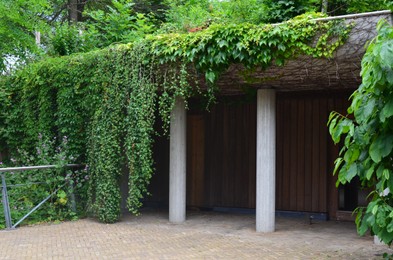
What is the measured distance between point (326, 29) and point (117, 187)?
503cm

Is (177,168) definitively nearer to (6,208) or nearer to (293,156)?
(293,156)

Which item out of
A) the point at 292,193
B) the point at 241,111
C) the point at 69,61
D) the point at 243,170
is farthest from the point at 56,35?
the point at 292,193

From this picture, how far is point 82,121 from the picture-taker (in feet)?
32.7

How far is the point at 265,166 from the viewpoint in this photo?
8305 millimetres

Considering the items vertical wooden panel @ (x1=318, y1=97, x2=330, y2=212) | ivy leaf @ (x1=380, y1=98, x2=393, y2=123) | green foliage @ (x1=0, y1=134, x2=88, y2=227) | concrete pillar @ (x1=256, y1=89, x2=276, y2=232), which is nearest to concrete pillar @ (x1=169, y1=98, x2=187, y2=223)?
concrete pillar @ (x1=256, y1=89, x2=276, y2=232)

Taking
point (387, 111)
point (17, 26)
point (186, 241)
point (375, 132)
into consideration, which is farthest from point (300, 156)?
point (17, 26)

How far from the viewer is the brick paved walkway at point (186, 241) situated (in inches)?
257

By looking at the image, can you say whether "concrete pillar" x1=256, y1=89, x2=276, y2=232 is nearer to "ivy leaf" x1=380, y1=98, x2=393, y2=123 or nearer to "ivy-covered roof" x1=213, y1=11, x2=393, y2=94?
"ivy-covered roof" x1=213, y1=11, x2=393, y2=94

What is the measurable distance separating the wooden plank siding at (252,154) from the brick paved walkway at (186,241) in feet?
2.87

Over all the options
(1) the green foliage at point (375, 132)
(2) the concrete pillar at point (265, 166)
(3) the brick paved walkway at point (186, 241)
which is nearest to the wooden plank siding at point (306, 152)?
(3) the brick paved walkway at point (186, 241)

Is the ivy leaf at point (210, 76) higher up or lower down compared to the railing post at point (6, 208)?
higher up

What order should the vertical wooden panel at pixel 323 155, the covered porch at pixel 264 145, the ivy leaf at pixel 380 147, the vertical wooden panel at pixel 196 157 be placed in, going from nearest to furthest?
1. the ivy leaf at pixel 380 147
2. the covered porch at pixel 264 145
3. the vertical wooden panel at pixel 323 155
4. the vertical wooden panel at pixel 196 157

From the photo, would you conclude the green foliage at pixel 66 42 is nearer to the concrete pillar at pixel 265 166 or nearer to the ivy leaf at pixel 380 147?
the concrete pillar at pixel 265 166

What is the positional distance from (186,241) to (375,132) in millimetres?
4004
